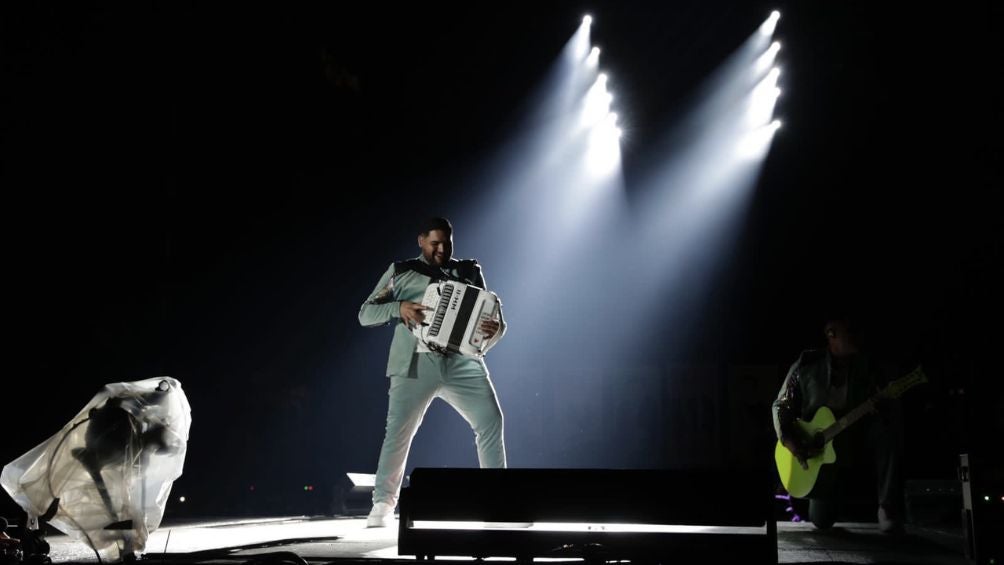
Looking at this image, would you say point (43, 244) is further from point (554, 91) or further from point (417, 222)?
point (554, 91)

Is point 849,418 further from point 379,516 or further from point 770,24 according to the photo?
point 770,24

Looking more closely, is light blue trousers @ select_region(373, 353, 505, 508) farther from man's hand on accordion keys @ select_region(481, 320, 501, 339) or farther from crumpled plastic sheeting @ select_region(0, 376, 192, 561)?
crumpled plastic sheeting @ select_region(0, 376, 192, 561)

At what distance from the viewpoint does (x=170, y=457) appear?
3.55m

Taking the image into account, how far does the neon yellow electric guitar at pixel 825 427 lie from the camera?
530 cm

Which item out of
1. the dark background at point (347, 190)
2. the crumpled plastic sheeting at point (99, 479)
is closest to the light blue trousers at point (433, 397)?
the crumpled plastic sheeting at point (99, 479)

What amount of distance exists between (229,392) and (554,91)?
16.8 ft

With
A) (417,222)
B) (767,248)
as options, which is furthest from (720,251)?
(417,222)

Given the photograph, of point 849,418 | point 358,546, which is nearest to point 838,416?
point 849,418

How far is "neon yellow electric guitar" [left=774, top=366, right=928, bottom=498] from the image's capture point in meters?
5.30

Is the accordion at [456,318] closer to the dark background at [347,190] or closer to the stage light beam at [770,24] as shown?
the dark background at [347,190]

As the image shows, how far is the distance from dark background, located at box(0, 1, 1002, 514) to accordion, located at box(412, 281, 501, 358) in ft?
13.8

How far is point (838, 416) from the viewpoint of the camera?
5480 mm

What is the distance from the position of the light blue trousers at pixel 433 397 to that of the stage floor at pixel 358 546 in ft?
1.47

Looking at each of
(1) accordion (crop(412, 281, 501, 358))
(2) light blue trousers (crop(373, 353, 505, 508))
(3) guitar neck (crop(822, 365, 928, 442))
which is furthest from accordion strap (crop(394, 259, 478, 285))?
(3) guitar neck (crop(822, 365, 928, 442))
